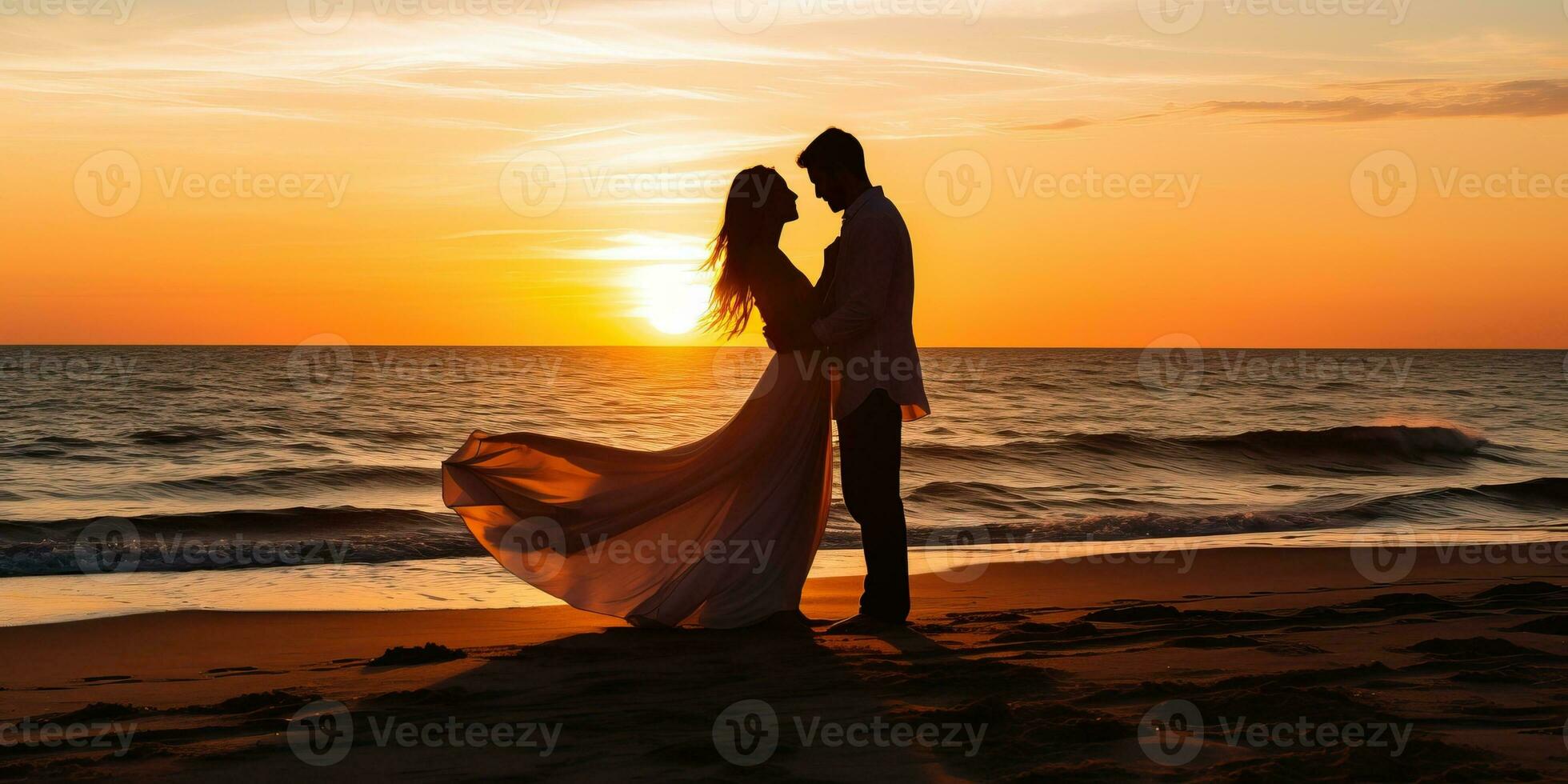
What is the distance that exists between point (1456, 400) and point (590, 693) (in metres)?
43.3

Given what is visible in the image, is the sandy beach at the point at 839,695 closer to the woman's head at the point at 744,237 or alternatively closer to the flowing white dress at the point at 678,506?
the flowing white dress at the point at 678,506

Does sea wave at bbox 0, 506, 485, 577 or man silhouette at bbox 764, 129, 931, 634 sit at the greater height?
man silhouette at bbox 764, 129, 931, 634

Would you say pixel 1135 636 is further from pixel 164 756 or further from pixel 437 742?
pixel 164 756

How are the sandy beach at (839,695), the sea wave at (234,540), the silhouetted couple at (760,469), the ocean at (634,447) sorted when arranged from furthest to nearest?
the ocean at (634,447)
the sea wave at (234,540)
the silhouetted couple at (760,469)
the sandy beach at (839,695)

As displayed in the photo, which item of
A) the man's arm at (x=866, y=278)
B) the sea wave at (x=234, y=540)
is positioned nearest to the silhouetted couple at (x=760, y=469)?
the man's arm at (x=866, y=278)

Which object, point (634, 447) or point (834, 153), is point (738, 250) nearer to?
point (834, 153)

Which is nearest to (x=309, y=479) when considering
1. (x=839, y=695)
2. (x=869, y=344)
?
(x=869, y=344)

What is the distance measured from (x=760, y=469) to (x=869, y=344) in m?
0.85

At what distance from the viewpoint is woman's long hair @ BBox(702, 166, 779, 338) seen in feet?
19.2

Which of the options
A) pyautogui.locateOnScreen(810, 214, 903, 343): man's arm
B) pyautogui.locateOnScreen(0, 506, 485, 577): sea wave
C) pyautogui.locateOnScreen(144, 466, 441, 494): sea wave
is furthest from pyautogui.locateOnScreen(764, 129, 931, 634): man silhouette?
pyautogui.locateOnScreen(144, 466, 441, 494): sea wave

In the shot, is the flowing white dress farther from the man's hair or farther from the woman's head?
the man's hair

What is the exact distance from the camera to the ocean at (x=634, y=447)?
1154cm

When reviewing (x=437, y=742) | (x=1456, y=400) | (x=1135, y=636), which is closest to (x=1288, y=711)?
(x=1135, y=636)

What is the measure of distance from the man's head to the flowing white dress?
1.48 feet
